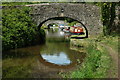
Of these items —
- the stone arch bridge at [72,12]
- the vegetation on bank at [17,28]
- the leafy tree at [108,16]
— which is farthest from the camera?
the stone arch bridge at [72,12]

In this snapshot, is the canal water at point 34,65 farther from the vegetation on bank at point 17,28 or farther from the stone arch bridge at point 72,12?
the stone arch bridge at point 72,12

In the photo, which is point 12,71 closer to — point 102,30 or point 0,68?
point 0,68

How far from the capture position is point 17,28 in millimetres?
13109

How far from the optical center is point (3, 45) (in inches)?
472

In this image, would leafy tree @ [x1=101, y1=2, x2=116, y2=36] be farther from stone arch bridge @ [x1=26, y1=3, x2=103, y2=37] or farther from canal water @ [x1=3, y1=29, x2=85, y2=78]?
canal water @ [x1=3, y1=29, x2=85, y2=78]

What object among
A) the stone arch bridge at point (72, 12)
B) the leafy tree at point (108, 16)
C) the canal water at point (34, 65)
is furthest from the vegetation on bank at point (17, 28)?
the leafy tree at point (108, 16)

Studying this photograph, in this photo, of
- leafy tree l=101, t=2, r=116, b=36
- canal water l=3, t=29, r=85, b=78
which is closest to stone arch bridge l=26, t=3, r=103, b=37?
leafy tree l=101, t=2, r=116, b=36

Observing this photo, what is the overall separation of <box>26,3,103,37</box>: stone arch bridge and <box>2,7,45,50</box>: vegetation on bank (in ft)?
2.14

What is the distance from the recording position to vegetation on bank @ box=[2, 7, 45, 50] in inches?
488

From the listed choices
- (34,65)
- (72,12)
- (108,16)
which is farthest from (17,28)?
(108,16)

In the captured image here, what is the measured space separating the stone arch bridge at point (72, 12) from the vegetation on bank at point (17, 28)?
0.65 meters

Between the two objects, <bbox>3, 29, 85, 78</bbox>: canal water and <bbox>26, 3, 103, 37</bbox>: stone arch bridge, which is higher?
<bbox>26, 3, 103, 37</bbox>: stone arch bridge

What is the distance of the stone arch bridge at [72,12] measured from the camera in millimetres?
14547

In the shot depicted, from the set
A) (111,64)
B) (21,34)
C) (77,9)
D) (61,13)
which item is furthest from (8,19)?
(111,64)
